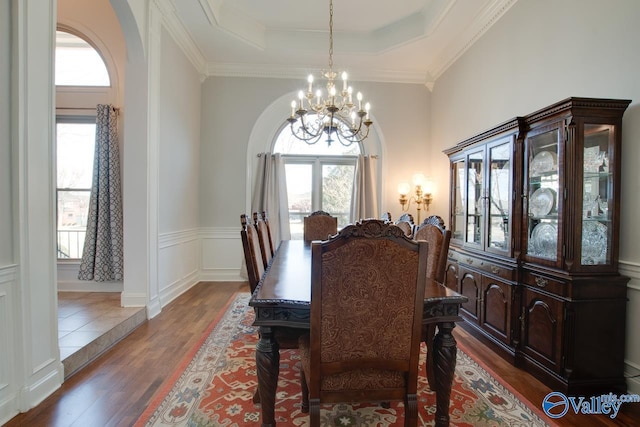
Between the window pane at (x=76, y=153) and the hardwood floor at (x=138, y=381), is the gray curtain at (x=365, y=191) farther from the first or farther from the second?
the window pane at (x=76, y=153)

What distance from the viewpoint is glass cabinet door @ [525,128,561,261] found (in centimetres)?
221

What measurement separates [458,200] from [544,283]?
149cm

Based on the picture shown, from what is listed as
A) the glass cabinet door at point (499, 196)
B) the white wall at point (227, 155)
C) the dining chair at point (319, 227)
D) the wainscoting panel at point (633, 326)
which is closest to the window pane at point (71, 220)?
the white wall at point (227, 155)

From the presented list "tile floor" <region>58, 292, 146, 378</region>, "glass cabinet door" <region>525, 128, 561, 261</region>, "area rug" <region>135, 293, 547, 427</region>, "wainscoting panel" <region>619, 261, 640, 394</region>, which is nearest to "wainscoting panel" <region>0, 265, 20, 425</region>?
"tile floor" <region>58, 292, 146, 378</region>

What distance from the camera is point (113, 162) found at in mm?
3586

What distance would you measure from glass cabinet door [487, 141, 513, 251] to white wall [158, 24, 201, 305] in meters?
3.36

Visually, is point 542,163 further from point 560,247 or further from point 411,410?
point 411,410

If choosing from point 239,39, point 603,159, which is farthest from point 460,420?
point 239,39

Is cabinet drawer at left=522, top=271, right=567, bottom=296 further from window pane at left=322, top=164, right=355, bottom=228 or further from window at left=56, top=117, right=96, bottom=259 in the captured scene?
window at left=56, top=117, right=96, bottom=259

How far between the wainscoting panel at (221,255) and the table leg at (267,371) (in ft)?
11.9

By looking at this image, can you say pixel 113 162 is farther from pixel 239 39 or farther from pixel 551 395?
pixel 551 395

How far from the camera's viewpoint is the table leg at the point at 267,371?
4.86 feet

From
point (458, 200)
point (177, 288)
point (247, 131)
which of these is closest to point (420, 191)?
point (458, 200)

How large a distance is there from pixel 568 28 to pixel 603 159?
118cm
